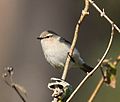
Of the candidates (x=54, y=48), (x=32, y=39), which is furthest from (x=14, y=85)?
(x=32, y=39)

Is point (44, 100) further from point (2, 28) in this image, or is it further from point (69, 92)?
point (69, 92)

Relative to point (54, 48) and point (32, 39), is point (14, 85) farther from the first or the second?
point (32, 39)

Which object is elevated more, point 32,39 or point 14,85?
point 14,85

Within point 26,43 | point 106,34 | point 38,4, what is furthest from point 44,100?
point 106,34

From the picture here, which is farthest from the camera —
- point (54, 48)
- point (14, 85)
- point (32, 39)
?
point (32, 39)

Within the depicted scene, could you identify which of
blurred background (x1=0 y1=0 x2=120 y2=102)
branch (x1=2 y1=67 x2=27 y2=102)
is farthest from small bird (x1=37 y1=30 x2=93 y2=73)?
branch (x1=2 y1=67 x2=27 y2=102)

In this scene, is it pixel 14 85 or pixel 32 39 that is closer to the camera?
pixel 14 85

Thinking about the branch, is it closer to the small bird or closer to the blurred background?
the small bird

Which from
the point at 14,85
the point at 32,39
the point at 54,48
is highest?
the point at 14,85

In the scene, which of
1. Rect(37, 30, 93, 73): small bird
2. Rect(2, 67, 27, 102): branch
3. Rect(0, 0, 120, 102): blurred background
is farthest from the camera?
Rect(0, 0, 120, 102): blurred background

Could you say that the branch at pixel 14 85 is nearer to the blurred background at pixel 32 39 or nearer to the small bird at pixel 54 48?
the small bird at pixel 54 48

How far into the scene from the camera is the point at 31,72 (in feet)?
18.7

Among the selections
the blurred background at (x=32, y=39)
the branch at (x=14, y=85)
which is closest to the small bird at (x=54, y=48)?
the blurred background at (x=32, y=39)

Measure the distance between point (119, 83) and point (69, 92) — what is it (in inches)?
199
